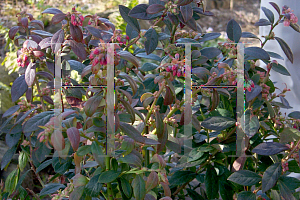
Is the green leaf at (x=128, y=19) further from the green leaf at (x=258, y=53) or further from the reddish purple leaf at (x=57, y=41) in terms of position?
the green leaf at (x=258, y=53)

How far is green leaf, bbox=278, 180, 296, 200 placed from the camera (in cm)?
91

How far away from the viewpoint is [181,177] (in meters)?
1.15

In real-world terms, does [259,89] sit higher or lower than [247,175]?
higher

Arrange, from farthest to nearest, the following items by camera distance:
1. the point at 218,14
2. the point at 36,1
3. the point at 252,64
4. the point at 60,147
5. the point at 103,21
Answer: the point at 218,14, the point at 36,1, the point at 103,21, the point at 252,64, the point at 60,147

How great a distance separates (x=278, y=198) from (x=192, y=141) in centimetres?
36

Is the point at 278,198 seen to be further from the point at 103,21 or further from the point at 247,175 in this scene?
the point at 103,21

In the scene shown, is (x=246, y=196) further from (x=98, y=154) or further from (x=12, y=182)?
(x=12, y=182)

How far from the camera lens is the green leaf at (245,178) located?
37.5 inches

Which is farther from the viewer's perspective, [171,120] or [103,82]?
[171,120]

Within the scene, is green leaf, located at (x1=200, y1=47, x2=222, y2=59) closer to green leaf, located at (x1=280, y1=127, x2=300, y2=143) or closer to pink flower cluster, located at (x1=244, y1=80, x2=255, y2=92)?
pink flower cluster, located at (x1=244, y1=80, x2=255, y2=92)

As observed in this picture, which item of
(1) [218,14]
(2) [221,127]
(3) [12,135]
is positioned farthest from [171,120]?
(1) [218,14]

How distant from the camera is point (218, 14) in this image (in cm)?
649

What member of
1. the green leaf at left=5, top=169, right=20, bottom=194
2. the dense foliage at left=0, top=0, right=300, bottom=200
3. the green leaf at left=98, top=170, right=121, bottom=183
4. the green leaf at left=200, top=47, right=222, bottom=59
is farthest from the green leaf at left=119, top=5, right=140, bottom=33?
the green leaf at left=5, top=169, right=20, bottom=194

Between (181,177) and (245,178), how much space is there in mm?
268
